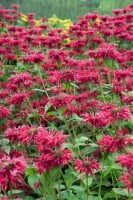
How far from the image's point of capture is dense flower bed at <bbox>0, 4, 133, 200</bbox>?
154cm

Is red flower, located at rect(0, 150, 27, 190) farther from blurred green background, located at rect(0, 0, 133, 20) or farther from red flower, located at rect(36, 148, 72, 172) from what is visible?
blurred green background, located at rect(0, 0, 133, 20)

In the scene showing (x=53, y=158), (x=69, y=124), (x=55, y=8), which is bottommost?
(x=69, y=124)

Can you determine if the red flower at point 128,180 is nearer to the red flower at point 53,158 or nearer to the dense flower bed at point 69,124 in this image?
the dense flower bed at point 69,124

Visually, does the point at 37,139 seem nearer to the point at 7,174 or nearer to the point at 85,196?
the point at 7,174

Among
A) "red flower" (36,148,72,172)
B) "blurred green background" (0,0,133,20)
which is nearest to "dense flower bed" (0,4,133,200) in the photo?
"red flower" (36,148,72,172)

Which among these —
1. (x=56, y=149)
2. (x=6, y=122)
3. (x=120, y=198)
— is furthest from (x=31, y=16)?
(x=56, y=149)

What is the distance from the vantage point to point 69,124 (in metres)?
2.50

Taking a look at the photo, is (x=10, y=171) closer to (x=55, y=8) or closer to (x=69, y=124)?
(x=69, y=124)

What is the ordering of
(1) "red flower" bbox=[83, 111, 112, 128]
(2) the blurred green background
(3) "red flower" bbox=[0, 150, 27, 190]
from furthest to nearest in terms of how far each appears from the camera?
(2) the blurred green background → (1) "red flower" bbox=[83, 111, 112, 128] → (3) "red flower" bbox=[0, 150, 27, 190]

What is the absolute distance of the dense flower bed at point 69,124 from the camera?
1543mm

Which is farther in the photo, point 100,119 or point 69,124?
point 69,124

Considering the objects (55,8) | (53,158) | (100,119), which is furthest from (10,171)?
(55,8)

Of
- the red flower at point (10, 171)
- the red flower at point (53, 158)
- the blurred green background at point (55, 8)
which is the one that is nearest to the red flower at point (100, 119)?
the red flower at point (53, 158)

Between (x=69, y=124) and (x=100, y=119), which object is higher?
(x=100, y=119)
